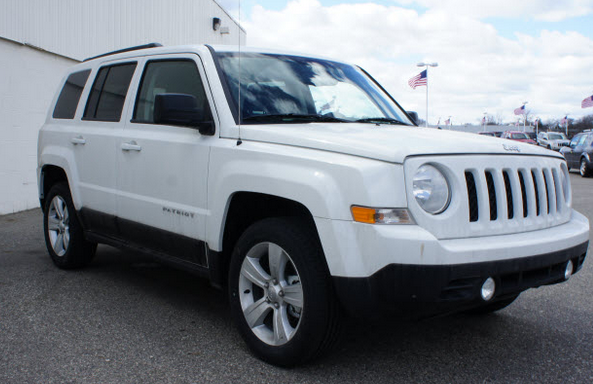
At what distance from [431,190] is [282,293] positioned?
102 centimetres

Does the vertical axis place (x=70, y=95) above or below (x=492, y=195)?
above

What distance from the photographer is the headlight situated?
9.96 ft

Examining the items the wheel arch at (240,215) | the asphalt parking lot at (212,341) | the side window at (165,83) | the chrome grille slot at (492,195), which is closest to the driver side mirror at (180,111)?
the side window at (165,83)

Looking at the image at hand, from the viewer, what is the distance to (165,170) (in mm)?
4219

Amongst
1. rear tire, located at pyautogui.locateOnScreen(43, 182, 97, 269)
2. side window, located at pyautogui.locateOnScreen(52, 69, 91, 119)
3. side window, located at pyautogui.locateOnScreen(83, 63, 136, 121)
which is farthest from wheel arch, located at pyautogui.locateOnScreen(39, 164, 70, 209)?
side window, located at pyautogui.locateOnScreen(83, 63, 136, 121)

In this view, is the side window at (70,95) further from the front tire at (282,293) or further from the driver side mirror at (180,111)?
the front tire at (282,293)

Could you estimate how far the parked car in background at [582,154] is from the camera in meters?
20.9

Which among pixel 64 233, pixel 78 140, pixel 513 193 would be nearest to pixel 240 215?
pixel 513 193

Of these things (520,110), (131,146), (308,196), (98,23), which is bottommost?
(308,196)

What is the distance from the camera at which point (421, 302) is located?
2941 millimetres

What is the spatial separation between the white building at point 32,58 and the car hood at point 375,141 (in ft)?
24.5

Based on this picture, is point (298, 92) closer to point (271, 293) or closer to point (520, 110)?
point (271, 293)

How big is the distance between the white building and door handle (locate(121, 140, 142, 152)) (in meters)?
6.05

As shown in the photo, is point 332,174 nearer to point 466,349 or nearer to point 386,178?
point 386,178
